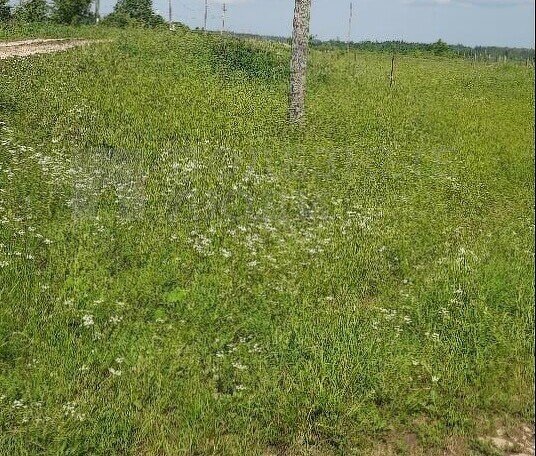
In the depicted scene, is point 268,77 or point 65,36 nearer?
point 268,77

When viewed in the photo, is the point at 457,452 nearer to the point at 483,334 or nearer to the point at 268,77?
the point at 483,334

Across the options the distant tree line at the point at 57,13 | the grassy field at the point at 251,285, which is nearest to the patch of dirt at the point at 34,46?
the grassy field at the point at 251,285

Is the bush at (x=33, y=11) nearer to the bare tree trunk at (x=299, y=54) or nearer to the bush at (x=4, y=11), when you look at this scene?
the bush at (x=4, y=11)

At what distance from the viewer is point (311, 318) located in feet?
24.3

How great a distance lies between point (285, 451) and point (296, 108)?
→ 1347 centimetres

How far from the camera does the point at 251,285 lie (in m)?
8.20

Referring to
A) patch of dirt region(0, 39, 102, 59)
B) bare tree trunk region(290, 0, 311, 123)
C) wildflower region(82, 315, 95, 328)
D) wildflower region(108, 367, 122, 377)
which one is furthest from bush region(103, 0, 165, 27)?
wildflower region(108, 367, 122, 377)

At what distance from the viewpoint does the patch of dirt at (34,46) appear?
80.8 feet

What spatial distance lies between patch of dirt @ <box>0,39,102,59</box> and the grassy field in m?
9.12

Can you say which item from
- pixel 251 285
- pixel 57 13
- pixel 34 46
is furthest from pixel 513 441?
pixel 57 13

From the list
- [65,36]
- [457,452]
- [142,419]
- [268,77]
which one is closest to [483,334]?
[457,452]

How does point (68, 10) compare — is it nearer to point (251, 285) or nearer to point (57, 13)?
point (57, 13)

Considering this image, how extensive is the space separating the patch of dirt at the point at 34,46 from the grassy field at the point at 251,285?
9124 millimetres

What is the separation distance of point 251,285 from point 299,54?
1119 centimetres
